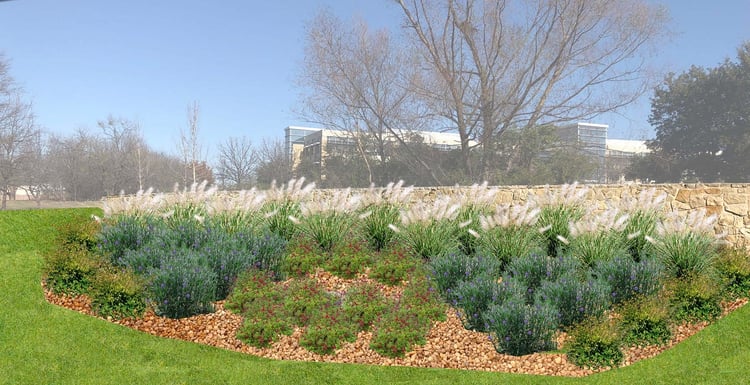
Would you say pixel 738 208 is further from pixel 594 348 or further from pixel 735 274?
pixel 594 348

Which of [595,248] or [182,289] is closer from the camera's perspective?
[182,289]

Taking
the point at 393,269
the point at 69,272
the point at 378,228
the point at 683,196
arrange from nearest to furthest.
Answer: the point at 393,269 < the point at 69,272 < the point at 378,228 < the point at 683,196

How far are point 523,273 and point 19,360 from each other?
4956 millimetres

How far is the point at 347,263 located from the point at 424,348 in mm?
1746

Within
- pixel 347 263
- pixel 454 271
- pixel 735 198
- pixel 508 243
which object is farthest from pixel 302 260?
pixel 735 198

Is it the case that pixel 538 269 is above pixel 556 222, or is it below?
below

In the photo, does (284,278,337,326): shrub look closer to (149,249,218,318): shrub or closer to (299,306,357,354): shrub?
(299,306,357,354): shrub

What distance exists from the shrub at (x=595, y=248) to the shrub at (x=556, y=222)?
0.47 metres

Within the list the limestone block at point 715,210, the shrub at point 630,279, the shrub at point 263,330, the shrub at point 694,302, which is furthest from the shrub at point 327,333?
the limestone block at point 715,210

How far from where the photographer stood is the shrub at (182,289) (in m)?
6.03

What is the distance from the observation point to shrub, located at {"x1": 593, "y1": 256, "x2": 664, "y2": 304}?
6.31 metres

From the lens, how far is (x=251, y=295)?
6.14m

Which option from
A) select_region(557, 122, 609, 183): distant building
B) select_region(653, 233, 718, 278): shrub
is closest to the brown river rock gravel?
select_region(653, 233, 718, 278): shrub

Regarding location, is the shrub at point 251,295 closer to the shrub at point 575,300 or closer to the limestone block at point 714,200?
the shrub at point 575,300
